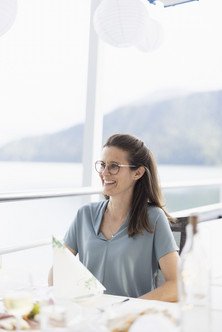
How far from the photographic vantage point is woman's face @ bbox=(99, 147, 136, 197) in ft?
6.64

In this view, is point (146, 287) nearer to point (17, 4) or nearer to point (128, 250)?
point (128, 250)

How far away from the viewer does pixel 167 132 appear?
86.0ft

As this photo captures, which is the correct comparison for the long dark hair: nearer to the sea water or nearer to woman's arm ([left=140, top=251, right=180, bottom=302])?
woman's arm ([left=140, top=251, right=180, bottom=302])

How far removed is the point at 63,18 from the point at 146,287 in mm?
11717

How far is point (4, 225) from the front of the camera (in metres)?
21.1

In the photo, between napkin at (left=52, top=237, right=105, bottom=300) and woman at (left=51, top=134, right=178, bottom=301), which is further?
woman at (left=51, top=134, right=178, bottom=301)

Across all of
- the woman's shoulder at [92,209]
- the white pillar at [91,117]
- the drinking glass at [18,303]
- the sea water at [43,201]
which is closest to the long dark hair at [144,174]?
the woman's shoulder at [92,209]

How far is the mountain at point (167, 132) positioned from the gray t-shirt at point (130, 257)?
2090 centimetres

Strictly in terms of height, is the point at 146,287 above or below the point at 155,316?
below

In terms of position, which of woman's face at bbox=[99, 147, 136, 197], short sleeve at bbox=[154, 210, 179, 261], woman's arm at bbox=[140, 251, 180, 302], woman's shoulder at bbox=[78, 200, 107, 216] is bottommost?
woman's arm at bbox=[140, 251, 180, 302]

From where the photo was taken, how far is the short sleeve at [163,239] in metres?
1.89

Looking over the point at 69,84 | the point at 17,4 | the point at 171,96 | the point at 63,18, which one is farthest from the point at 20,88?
the point at 17,4

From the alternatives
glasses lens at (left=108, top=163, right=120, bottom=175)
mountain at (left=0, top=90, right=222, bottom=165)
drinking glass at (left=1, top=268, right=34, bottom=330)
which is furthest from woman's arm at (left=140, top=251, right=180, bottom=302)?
mountain at (left=0, top=90, right=222, bottom=165)

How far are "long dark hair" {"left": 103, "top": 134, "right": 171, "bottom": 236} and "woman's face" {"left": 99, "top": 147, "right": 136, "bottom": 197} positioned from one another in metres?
0.02
